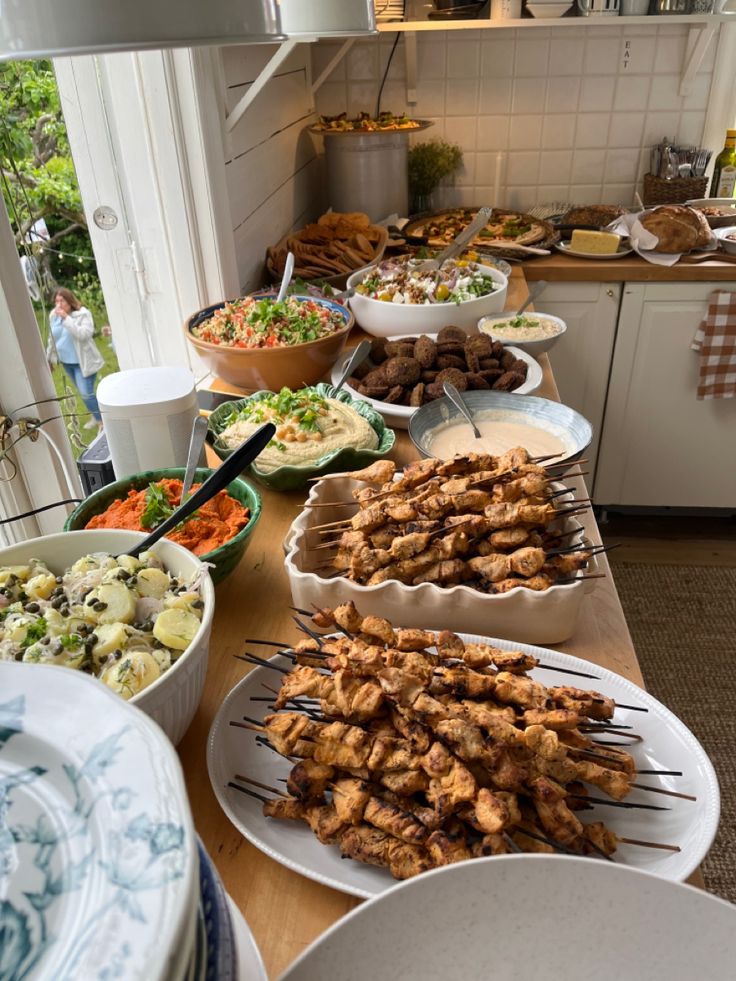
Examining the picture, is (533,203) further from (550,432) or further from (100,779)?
(100,779)

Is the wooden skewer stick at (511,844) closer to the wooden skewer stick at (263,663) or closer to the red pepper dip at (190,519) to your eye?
the wooden skewer stick at (263,663)

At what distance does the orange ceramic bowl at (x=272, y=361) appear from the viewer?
5.01 ft

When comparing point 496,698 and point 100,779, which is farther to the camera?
point 496,698

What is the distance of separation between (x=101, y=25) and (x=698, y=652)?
2410mm

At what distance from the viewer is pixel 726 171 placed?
309 centimetres

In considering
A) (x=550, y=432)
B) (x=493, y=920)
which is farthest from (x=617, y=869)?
(x=550, y=432)

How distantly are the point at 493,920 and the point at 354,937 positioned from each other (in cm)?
9

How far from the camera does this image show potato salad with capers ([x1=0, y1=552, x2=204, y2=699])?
0.72m

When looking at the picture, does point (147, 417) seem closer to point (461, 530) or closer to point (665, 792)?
point (461, 530)

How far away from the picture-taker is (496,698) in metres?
0.76

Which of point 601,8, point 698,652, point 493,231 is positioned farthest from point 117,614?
point 601,8

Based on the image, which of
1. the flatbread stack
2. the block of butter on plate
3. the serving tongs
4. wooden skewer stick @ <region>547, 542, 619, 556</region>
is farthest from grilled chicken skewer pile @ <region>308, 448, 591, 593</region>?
the block of butter on plate

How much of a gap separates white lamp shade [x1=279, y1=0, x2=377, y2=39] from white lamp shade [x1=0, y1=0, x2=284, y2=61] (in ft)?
2.95

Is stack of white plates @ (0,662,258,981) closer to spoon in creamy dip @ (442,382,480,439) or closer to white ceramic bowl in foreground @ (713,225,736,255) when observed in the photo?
spoon in creamy dip @ (442,382,480,439)
